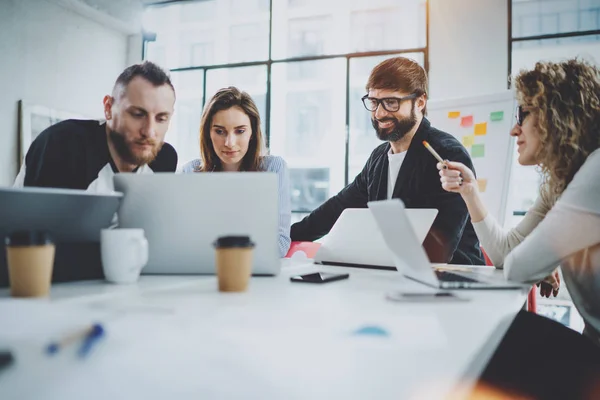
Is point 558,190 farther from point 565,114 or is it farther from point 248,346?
point 248,346

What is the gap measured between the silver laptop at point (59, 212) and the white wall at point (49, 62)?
440cm

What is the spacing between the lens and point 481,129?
3.61m

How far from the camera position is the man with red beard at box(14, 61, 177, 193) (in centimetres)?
171

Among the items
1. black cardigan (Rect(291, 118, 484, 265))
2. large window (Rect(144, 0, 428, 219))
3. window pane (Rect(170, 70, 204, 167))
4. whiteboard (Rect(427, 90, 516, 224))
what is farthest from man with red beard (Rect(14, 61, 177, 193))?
window pane (Rect(170, 70, 204, 167))

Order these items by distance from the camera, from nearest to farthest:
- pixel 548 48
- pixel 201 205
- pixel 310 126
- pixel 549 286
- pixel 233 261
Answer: pixel 233 261 → pixel 201 205 → pixel 549 286 → pixel 548 48 → pixel 310 126

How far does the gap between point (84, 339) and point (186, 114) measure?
6.03m

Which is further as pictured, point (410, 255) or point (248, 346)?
point (410, 255)

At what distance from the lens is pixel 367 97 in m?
2.39

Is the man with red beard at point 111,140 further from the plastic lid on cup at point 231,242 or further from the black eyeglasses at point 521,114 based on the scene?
the black eyeglasses at point 521,114

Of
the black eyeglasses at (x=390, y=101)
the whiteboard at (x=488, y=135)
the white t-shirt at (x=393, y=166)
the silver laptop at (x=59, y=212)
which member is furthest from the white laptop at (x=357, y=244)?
the whiteboard at (x=488, y=135)

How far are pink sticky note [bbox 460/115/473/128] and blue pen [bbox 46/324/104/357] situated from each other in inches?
138

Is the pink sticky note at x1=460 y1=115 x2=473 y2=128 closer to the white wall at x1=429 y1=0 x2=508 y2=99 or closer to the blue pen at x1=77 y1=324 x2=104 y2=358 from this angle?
the white wall at x1=429 y1=0 x2=508 y2=99

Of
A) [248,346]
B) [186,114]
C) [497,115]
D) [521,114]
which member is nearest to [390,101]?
[521,114]

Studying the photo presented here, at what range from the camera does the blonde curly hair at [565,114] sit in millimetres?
1325
